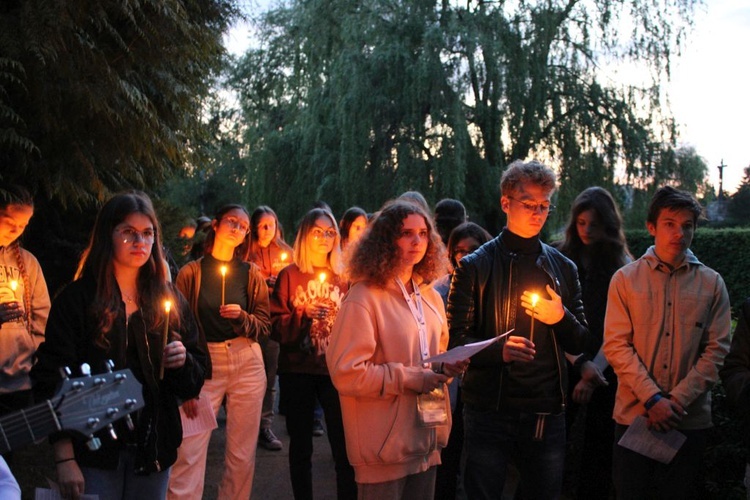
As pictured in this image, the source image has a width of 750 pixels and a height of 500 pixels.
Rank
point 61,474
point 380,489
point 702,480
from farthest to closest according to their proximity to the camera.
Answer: point 702,480
point 380,489
point 61,474

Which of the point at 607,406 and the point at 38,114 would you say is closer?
the point at 607,406

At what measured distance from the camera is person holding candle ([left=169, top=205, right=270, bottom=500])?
179 inches

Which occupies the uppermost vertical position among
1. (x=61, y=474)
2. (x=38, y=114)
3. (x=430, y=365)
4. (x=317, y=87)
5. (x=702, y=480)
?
(x=317, y=87)

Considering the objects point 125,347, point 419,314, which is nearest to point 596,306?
point 419,314

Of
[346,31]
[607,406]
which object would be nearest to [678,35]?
[346,31]

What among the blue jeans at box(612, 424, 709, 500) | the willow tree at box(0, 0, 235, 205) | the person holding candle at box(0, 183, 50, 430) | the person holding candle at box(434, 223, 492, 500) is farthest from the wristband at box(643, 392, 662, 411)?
the willow tree at box(0, 0, 235, 205)

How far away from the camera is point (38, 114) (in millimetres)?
4883

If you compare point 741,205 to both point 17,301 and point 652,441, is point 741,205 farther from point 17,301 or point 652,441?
point 17,301

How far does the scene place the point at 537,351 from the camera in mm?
3463

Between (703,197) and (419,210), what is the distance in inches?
546

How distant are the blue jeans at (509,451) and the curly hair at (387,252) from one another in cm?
79

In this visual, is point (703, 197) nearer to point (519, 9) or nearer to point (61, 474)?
point (519, 9)

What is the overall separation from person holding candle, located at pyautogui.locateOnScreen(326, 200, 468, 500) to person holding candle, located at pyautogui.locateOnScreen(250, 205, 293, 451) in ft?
10.8

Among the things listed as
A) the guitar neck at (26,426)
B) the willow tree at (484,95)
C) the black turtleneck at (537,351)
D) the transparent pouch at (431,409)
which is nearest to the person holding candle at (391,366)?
the transparent pouch at (431,409)
